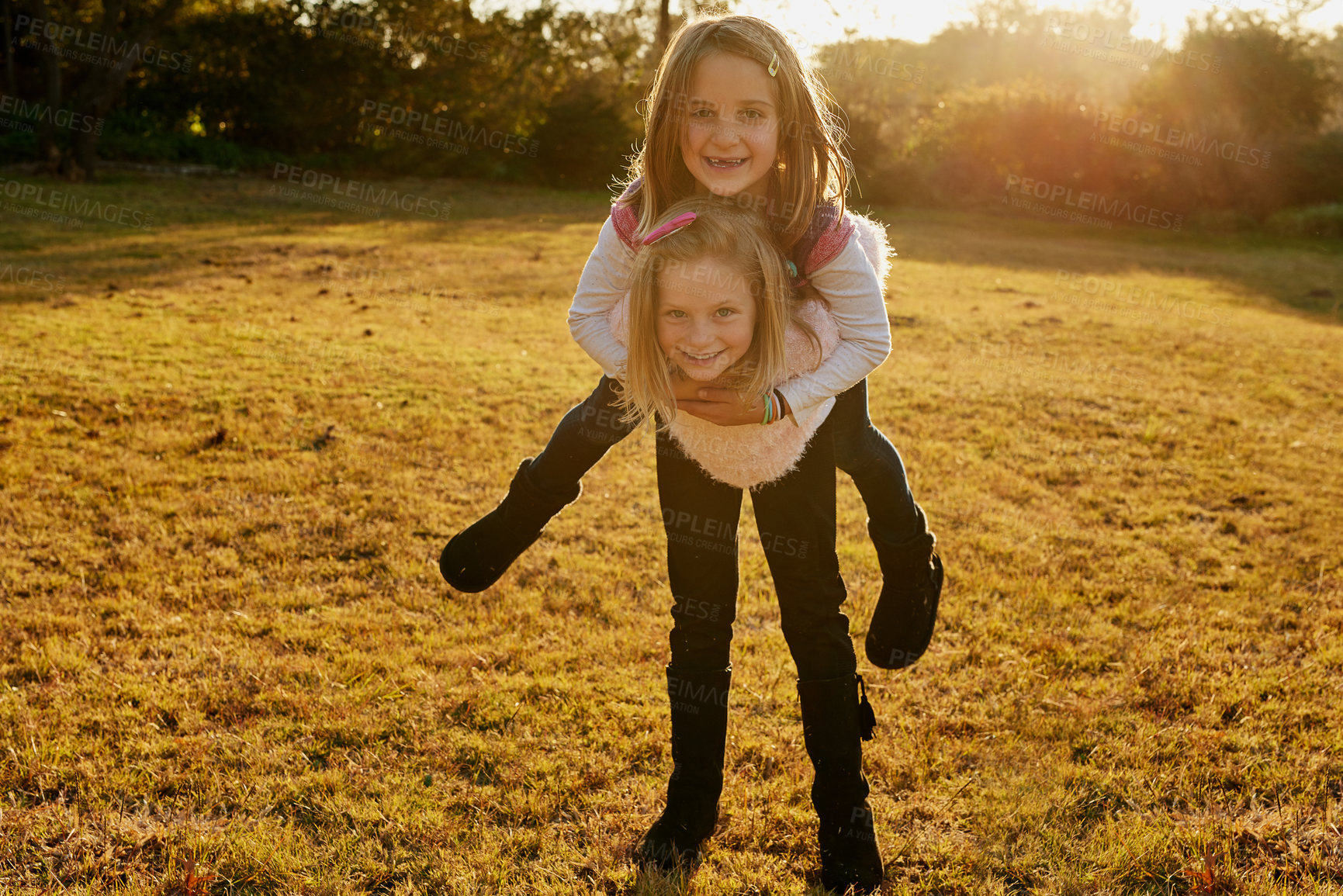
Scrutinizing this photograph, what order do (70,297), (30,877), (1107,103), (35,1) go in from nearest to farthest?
(30,877), (70,297), (35,1), (1107,103)

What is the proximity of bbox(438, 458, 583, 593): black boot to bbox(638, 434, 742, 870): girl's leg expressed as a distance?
0.38 metres

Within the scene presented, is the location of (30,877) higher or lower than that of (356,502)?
lower

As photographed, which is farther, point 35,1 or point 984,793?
point 35,1

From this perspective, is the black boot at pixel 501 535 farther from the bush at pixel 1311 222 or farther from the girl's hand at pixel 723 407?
the bush at pixel 1311 222

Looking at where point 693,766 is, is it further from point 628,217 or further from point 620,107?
point 620,107

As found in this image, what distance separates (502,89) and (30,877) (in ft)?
77.5

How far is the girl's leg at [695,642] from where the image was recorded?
2234 mm

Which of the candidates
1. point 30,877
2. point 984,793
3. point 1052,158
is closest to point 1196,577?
point 984,793

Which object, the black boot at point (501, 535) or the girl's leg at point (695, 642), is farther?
the black boot at point (501, 535)

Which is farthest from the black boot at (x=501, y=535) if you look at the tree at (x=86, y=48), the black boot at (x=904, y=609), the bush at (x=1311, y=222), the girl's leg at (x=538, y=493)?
the bush at (x=1311, y=222)

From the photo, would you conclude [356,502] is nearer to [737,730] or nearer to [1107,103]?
[737,730]

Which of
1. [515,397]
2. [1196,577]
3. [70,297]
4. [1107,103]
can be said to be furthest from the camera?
[1107,103]

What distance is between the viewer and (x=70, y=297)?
26.7ft

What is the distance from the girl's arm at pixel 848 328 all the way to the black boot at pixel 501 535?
0.80 meters
